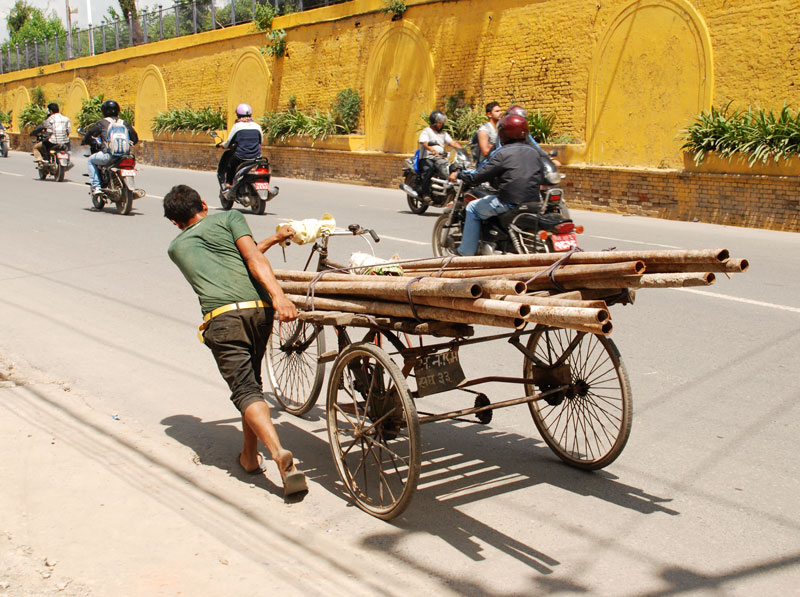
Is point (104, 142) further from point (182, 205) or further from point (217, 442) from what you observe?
point (182, 205)

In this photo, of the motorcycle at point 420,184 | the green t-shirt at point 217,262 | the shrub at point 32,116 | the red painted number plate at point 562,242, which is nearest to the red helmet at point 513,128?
the red painted number plate at point 562,242

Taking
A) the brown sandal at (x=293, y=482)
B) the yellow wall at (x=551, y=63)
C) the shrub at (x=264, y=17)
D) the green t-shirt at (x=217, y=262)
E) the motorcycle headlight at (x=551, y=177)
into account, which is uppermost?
the shrub at (x=264, y=17)

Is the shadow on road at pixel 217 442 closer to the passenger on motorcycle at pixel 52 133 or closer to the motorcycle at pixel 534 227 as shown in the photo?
the motorcycle at pixel 534 227

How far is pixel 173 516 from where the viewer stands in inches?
172

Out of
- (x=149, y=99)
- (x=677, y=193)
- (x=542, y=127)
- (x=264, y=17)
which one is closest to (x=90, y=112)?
(x=149, y=99)

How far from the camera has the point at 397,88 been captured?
2459 centimetres

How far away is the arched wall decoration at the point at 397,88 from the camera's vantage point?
931 inches

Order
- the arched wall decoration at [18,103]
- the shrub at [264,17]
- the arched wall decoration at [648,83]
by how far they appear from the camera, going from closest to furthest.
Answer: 1. the arched wall decoration at [648,83]
2. the shrub at [264,17]
3. the arched wall decoration at [18,103]

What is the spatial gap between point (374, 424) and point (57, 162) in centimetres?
2094

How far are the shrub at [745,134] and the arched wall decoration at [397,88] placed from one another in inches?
348

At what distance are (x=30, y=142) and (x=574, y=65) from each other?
34.1 metres

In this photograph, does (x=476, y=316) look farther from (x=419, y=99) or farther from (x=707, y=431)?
(x=419, y=99)

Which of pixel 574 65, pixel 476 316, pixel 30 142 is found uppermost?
pixel 574 65

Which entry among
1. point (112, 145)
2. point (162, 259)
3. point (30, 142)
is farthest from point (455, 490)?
point (30, 142)
